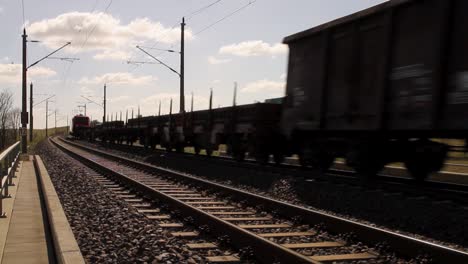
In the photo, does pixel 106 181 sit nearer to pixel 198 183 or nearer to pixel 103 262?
pixel 198 183

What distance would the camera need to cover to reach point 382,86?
9625 mm

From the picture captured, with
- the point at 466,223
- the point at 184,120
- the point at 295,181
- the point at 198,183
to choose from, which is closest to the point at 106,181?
the point at 198,183

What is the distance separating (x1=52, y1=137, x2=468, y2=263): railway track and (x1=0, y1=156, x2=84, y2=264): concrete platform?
1.64 m

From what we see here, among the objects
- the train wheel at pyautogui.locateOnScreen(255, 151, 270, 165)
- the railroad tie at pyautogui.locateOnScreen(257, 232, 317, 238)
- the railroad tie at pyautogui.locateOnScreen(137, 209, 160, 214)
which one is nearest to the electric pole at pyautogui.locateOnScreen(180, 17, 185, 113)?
the train wheel at pyautogui.locateOnScreen(255, 151, 270, 165)

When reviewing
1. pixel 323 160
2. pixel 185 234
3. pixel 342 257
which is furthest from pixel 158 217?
pixel 323 160

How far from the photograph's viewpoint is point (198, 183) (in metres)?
11.0

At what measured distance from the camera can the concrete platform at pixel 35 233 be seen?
4.97 metres

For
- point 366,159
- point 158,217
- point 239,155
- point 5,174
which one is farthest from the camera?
point 239,155

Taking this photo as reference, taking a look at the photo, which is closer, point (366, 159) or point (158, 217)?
point (158, 217)

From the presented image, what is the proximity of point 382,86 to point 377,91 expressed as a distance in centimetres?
21

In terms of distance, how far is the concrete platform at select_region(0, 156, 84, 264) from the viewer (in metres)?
4.97

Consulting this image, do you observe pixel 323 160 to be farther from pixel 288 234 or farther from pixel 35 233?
pixel 35 233

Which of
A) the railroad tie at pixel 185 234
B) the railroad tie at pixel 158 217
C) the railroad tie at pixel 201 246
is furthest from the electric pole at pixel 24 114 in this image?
the railroad tie at pixel 201 246

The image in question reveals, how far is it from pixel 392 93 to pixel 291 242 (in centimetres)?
490
